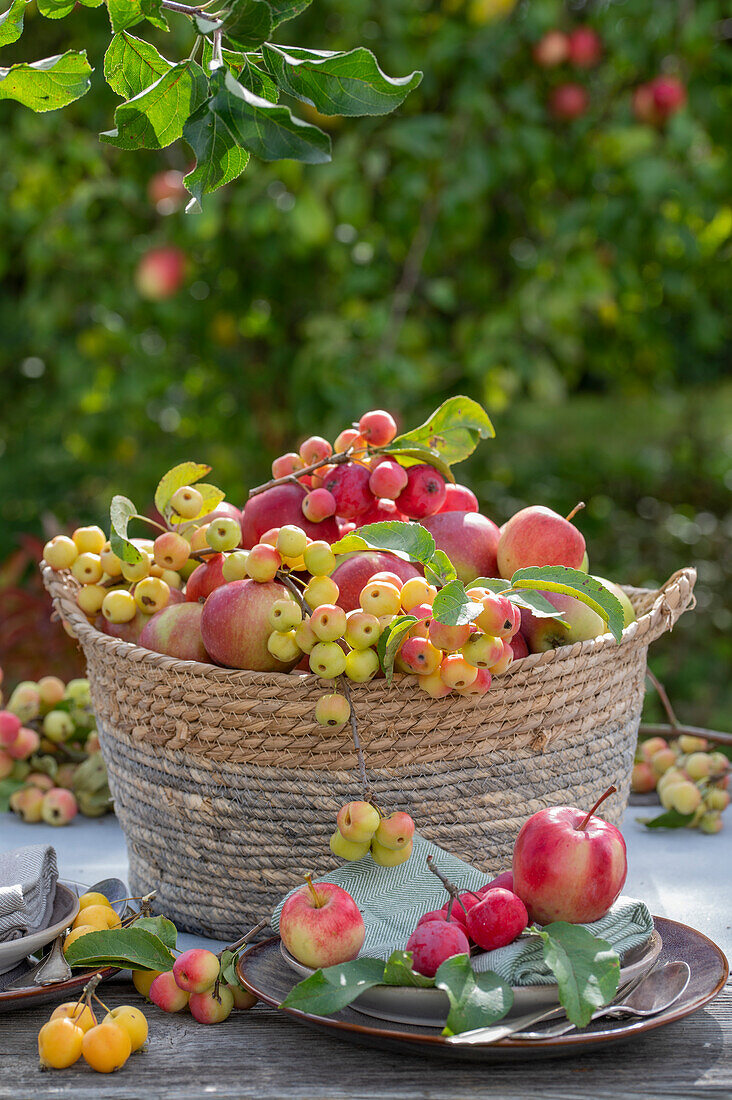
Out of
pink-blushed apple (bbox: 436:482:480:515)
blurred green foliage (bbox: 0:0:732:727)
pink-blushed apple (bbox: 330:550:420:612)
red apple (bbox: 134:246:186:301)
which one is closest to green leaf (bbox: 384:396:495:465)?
pink-blushed apple (bbox: 436:482:480:515)

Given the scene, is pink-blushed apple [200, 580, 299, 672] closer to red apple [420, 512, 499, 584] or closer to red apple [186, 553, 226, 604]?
red apple [186, 553, 226, 604]

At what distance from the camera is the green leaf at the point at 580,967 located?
0.62m

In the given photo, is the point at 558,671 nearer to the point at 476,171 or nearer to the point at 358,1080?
the point at 358,1080

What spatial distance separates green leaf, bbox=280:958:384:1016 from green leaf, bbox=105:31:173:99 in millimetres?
590

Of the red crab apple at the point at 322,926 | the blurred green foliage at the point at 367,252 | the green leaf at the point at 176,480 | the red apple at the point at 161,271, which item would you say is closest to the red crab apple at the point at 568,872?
the red crab apple at the point at 322,926

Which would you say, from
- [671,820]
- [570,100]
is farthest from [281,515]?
[570,100]

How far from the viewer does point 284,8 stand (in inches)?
24.8

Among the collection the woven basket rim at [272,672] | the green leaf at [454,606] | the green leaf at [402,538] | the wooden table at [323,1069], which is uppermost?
the green leaf at [402,538]

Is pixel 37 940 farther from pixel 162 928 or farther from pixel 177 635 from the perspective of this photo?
pixel 177 635

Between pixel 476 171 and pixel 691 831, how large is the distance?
5.47 feet

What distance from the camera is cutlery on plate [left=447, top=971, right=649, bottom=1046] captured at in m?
0.63

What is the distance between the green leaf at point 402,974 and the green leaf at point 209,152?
0.47 m

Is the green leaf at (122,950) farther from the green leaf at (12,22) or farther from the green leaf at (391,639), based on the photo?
the green leaf at (12,22)

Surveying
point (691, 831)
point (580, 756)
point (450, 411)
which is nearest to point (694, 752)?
point (691, 831)
